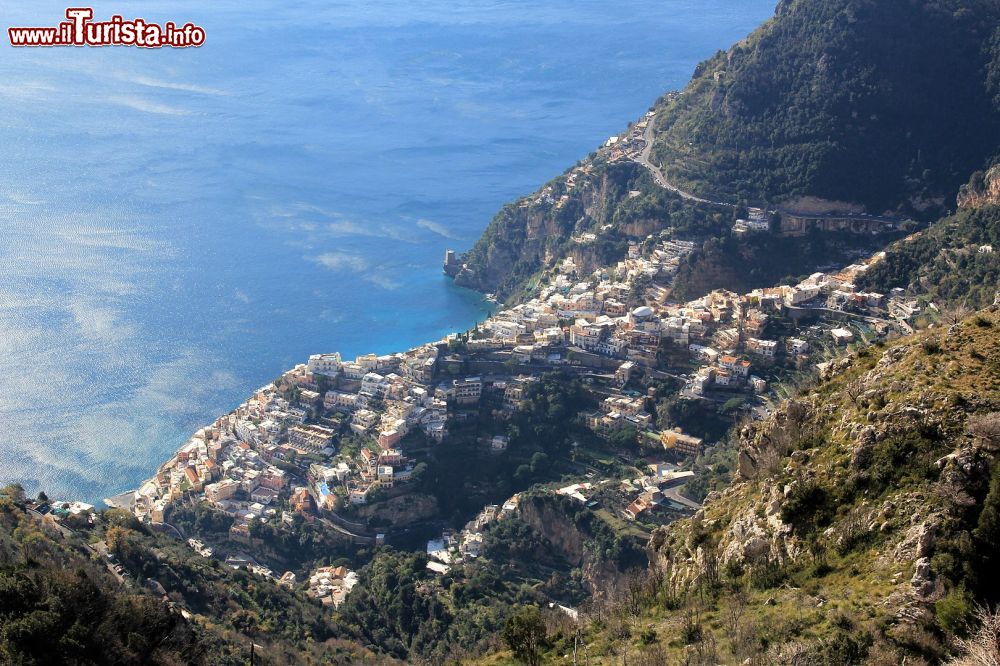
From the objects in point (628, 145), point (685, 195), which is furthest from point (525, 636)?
point (628, 145)

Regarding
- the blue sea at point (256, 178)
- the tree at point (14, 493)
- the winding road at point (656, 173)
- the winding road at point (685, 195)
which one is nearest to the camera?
the tree at point (14, 493)

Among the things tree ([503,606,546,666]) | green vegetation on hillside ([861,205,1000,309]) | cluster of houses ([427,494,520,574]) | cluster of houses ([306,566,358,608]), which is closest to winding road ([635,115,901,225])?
green vegetation on hillside ([861,205,1000,309])

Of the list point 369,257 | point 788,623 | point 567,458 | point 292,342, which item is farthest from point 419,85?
point 788,623

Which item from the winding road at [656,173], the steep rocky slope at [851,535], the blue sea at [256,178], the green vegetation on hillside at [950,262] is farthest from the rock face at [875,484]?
the winding road at [656,173]

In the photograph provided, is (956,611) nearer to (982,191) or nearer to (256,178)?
(982,191)

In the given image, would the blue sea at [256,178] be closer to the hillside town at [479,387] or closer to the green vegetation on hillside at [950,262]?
the hillside town at [479,387]

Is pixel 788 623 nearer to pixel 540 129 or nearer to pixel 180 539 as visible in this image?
pixel 180 539
